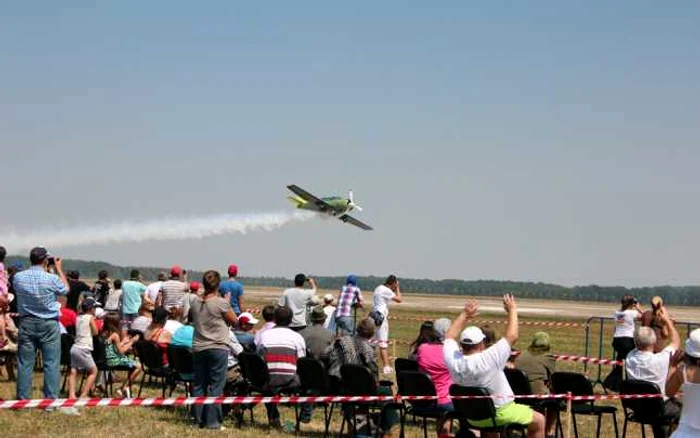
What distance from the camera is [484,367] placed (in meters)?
8.16

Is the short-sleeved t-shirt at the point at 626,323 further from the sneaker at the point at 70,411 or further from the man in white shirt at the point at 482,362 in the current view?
the sneaker at the point at 70,411

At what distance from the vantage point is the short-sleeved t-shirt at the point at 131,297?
17.5m

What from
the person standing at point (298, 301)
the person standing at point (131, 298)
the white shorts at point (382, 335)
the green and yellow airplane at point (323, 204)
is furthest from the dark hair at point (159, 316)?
the green and yellow airplane at point (323, 204)

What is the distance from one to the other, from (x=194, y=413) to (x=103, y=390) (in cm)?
283

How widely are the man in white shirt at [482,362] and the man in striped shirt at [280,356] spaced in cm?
366

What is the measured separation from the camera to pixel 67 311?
16.1 metres

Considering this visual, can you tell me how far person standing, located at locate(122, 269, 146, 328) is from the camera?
57.5 ft

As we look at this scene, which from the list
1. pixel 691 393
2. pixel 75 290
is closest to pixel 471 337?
pixel 691 393

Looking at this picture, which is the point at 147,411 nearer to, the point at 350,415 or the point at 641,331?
the point at 350,415

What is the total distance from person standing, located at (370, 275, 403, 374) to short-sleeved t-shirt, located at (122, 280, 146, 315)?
4143mm

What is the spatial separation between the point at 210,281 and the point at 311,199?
110 ft

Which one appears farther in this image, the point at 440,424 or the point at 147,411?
the point at 147,411

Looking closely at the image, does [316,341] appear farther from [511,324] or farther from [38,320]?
[511,324]

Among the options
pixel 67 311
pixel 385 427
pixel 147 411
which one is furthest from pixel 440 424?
pixel 67 311
